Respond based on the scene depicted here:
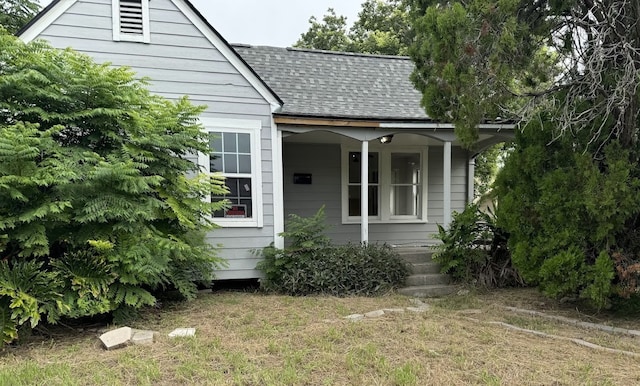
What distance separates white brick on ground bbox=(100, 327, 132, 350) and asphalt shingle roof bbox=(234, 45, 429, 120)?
3.77 metres

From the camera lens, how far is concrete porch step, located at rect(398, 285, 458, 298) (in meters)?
5.89

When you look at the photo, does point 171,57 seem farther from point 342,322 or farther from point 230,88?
point 342,322

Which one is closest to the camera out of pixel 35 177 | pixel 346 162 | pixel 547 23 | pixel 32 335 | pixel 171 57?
pixel 35 177

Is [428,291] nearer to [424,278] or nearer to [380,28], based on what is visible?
[424,278]

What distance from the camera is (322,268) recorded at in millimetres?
5715

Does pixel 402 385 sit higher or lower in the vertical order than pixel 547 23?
Answer: lower

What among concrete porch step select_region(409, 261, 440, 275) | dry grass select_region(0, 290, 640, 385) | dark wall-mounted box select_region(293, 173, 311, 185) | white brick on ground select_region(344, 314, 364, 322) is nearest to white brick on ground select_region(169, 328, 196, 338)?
dry grass select_region(0, 290, 640, 385)

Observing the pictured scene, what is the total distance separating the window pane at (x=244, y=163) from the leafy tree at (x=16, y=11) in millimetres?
9728

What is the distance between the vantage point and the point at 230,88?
577 cm

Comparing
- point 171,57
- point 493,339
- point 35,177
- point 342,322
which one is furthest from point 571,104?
point 35,177

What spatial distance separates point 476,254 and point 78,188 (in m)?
5.68

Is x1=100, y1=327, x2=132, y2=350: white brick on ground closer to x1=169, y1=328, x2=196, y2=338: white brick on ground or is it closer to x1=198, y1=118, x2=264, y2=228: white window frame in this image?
x1=169, y1=328, x2=196, y2=338: white brick on ground

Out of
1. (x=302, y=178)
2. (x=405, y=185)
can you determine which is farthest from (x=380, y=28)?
(x=302, y=178)

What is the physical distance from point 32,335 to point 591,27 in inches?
262
